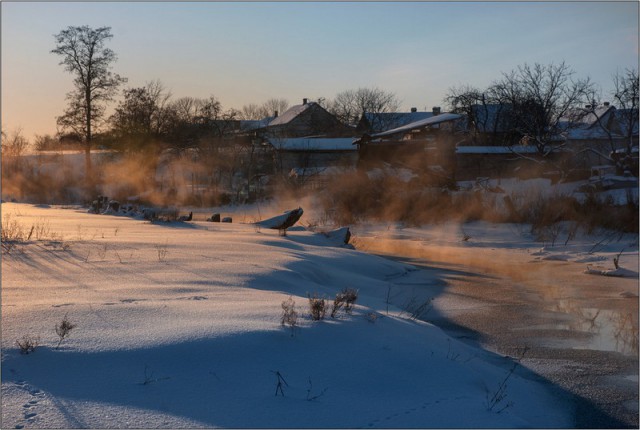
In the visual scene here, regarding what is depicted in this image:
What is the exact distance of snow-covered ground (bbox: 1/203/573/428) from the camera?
16.1ft

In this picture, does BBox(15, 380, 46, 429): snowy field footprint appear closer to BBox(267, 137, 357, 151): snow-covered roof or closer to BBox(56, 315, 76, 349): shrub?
BBox(56, 315, 76, 349): shrub

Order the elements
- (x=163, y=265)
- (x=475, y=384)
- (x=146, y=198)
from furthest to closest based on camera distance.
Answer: (x=146, y=198) < (x=163, y=265) < (x=475, y=384)

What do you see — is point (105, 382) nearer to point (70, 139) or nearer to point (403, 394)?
point (403, 394)

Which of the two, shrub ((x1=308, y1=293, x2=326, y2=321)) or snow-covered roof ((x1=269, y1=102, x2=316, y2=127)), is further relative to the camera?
snow-covered roof ((x1=269, y1=102, x2=316, y2=127))

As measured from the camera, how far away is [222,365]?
563 centimetres

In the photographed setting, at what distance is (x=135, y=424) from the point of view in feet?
15.0

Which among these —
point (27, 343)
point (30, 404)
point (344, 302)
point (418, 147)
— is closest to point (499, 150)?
point (418, 147)

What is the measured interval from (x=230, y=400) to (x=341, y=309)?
8.92ft

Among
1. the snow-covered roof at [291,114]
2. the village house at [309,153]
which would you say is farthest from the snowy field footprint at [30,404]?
the snow-covered roof at [291,114]

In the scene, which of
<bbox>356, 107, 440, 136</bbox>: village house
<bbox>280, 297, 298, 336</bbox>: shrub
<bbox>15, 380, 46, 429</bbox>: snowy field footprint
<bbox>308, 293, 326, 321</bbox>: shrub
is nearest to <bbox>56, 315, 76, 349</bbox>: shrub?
<bbox>15, 380, 46, 429</bbox>: snowy field footprint

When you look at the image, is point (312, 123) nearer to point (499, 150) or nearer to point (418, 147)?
point (418, 147)

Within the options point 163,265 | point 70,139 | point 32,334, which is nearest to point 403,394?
point 32,334

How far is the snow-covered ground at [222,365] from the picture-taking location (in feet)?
16.1

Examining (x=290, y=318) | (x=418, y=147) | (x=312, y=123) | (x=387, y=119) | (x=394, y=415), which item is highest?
(x=387, y=119)
